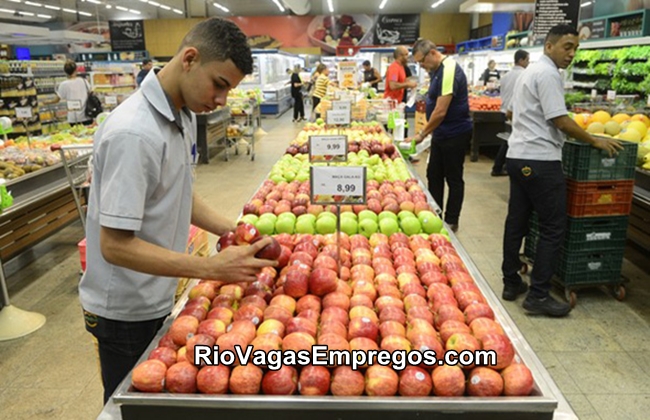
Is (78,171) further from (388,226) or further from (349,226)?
(388,226)

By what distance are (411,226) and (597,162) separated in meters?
2.00

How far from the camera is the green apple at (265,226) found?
9.19ft

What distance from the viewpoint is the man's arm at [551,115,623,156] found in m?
3.56

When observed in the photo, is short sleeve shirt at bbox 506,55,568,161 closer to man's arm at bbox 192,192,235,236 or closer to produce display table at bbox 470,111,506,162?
man's arm at bbox 192,192,235,236

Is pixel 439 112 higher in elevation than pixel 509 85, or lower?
lower

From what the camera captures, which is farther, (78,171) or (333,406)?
(78,171)

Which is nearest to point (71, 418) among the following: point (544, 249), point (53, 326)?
point (53, 326)

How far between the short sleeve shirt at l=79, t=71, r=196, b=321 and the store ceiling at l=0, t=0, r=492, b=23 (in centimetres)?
2116

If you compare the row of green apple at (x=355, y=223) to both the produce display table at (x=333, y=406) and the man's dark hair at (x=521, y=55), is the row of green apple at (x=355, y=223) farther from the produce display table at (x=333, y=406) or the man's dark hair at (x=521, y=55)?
the man's dark hair at (x=521, y=55)

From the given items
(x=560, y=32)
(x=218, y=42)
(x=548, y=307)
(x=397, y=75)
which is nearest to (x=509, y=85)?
(x=397, y=75)

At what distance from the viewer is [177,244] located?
1812mm

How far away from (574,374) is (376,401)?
7.72 ft

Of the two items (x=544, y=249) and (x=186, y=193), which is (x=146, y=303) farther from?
(x=544, y=249)

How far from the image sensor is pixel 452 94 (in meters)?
5.32
